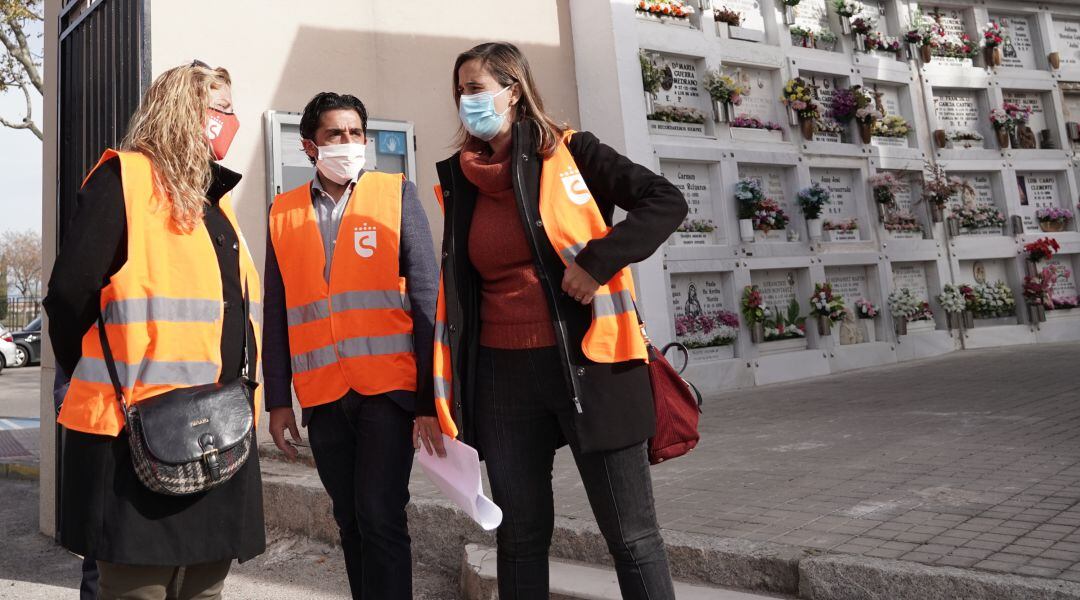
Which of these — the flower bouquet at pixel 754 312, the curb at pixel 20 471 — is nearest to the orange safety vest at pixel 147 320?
the curb at pixel 20 471

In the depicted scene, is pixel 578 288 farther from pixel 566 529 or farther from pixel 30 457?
pixel 30 457

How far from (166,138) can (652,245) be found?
119 cm

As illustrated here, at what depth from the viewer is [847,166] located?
11125 mm

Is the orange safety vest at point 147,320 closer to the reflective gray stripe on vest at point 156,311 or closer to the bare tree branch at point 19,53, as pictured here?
the reflective gray stripe on vest at point 156,311

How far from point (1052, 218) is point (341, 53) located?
11.0 m

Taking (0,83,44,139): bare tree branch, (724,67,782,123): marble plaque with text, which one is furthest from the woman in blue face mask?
(0,83,44,139): bare tree branch

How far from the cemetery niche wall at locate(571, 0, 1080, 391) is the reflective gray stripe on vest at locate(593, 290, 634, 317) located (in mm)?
6904

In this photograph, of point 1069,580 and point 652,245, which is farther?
point 1069,580

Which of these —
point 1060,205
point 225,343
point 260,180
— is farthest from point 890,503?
point 1060,205

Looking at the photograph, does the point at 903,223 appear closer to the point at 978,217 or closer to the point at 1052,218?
the point at 978,217

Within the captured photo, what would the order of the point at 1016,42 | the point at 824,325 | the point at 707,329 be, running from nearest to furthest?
the point at 707,329 < the point at 824,325 < the point at 1016,42

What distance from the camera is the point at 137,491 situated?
182 centimetres

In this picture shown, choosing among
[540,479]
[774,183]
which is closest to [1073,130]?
[774,183]

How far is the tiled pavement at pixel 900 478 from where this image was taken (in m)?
2.85
